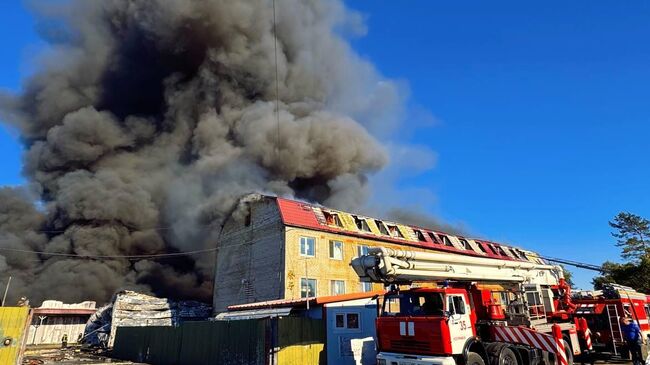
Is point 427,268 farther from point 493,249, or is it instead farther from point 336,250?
point 493,249

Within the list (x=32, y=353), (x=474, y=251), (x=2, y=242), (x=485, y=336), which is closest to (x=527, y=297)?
(x=485, y=336)

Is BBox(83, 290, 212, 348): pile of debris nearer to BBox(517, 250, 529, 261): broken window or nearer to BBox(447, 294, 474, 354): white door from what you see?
BBox(447, 294, 474, 354): white door

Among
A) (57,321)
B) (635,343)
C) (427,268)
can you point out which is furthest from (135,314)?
(635,343)

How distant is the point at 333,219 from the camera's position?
23922 mm

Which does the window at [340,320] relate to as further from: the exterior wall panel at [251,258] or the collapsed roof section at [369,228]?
the collapsed roof section at [369,228]

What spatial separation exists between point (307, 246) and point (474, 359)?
13527mm

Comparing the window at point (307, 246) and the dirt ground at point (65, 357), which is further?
the window at point (307, 246)

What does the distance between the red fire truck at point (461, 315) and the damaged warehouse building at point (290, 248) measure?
11.3m

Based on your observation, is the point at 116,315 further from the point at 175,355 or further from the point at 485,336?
the point at 485,336

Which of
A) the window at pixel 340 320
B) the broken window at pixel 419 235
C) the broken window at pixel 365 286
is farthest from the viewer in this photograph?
the broken window at pixel 419 235

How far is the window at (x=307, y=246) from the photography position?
70.0 feet

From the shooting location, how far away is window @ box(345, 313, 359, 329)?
520 inches

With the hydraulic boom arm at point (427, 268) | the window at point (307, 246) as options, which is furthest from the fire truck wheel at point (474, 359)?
the window at point (307, 246)

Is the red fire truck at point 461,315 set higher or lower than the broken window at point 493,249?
lower
